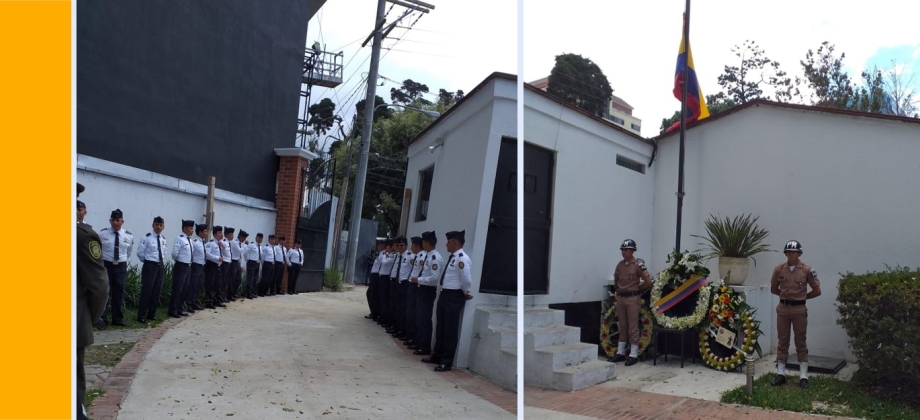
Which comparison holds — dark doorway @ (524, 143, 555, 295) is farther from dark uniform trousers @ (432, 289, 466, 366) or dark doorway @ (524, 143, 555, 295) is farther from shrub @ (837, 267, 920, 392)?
shrub @ (837, 267, 920, 392)

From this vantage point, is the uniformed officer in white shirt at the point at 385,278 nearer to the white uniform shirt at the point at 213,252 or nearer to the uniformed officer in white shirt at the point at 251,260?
the white uniform shirt at the point at 213,252

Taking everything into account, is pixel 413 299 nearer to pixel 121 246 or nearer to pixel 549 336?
pixel 549 336

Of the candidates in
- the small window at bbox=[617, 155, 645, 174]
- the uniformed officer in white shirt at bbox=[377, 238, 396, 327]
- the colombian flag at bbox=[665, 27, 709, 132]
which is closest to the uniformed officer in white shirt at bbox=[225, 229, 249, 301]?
the uniformed officer in white shirt at bbox=[377, 238, 396, 327]

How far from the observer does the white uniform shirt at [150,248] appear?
727 centimetres

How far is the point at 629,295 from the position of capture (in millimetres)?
7914

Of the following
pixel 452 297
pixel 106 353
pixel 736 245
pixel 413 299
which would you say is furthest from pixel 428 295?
pixel 736 245

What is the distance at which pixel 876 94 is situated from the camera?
58.2 feet

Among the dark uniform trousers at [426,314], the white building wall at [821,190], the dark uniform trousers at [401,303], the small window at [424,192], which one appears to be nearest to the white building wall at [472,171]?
the small window at [424,192]

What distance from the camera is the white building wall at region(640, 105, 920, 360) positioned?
7.70 meters

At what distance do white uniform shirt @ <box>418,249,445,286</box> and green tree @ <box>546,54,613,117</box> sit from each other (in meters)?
2.25

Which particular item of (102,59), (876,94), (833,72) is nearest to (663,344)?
(102,59)

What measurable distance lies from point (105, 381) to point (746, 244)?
740 cm

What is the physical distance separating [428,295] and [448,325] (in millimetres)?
957

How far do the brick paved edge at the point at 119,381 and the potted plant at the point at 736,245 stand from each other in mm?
6736
